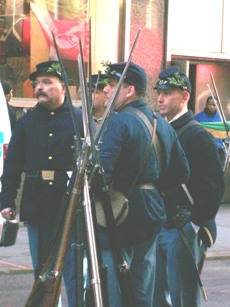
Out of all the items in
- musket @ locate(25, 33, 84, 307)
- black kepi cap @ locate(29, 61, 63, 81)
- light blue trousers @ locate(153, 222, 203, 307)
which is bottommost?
light blue trousers @ locate(153, 222, 203, 307)

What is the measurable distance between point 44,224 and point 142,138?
3.56ft

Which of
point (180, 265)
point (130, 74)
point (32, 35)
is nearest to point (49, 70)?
point (130, 74)

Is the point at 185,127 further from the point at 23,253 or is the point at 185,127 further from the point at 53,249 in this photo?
the point at 23,253

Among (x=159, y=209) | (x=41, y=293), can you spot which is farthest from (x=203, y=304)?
(x=41, y=293)

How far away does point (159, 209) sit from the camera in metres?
6.03

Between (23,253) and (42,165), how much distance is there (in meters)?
4.94

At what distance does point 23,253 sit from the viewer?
446 inches

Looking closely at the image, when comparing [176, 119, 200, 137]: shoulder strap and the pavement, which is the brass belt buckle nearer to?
[176, 119, 200, 137]: shoulder strap

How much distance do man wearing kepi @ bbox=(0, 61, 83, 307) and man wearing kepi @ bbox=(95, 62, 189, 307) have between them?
57 cm

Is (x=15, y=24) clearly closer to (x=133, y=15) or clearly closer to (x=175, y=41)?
(x=133, y=15)

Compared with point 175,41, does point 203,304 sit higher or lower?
lower

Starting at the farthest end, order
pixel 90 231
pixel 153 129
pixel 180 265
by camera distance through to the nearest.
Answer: pixel 180 265 → pixel 153 129 → pixel 90 231

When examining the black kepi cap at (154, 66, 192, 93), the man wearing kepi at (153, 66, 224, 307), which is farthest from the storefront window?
the man wearing kepi at (153, 66, 224, 307)

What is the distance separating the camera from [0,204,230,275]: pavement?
1030 cm
